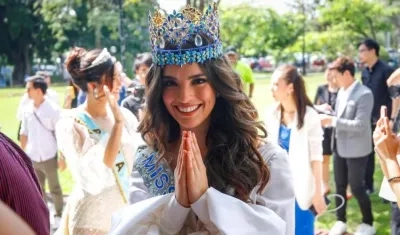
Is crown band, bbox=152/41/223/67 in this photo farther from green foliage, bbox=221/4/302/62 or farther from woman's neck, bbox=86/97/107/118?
green foliage, bbox=221/4/302/62

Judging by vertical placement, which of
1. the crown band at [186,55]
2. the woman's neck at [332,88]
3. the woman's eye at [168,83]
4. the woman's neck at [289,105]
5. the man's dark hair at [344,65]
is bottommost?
the woman's neck at [332,88]

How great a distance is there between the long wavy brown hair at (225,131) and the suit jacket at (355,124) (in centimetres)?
294

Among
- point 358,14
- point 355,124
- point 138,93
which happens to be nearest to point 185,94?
point 138,93

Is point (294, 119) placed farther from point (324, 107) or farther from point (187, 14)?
point (187, 14)

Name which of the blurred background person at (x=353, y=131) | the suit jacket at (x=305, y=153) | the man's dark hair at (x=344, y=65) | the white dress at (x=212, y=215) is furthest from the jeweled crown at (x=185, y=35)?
the man's dark hair at (x=344, y=65)

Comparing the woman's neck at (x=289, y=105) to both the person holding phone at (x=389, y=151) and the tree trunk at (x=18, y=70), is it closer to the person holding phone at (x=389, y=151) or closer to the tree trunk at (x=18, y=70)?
the person holding phone at (x=389, y=151)

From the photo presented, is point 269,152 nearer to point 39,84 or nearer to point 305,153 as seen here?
point 305,153

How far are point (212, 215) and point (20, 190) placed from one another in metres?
0.55

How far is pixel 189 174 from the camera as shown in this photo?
1607 millimetres

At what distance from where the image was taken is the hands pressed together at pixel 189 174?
1.60m

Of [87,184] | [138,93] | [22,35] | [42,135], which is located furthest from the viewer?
[22,35]

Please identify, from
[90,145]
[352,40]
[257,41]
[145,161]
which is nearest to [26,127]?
[90,145]

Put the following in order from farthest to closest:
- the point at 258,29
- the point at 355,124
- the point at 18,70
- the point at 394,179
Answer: the point at 18,70 < the point at 258,29 < the point at 355,124 < the point at 394,179

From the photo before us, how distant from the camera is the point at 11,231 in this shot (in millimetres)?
790
